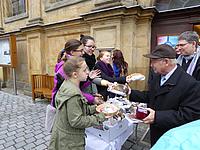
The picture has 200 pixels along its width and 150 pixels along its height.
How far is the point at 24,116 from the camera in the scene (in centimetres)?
504

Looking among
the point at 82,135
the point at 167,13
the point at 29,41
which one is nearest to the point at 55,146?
the point at 82,135

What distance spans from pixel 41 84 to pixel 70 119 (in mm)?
5395

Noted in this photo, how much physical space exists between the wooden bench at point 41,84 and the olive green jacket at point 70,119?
15.2ft

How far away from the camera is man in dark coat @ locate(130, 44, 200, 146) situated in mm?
1542

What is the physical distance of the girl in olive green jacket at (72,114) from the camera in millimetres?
1670

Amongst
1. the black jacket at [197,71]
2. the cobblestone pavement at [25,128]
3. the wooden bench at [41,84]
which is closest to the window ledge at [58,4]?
the wooden bench at [41,84]

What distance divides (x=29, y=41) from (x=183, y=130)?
8078 mm

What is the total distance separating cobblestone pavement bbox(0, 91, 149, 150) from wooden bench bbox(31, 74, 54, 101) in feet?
1.30

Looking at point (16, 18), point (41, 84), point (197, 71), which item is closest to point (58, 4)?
point (41, 84)

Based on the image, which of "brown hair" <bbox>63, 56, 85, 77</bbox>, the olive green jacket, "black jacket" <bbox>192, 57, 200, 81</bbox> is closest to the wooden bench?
the olive green jacket

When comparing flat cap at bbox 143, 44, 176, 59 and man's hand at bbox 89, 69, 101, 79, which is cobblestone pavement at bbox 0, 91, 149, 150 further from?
flat cap at bbox 143, 44, 176, 59

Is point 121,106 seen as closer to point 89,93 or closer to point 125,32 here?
point 89,93

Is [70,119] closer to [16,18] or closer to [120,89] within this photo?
[120,89]

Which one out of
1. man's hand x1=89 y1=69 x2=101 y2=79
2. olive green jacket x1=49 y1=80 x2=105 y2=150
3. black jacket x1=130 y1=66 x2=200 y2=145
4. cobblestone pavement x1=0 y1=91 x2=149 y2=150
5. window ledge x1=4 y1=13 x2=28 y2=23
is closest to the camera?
black jacket x1=130 y1=66 x2=200 y2=145
